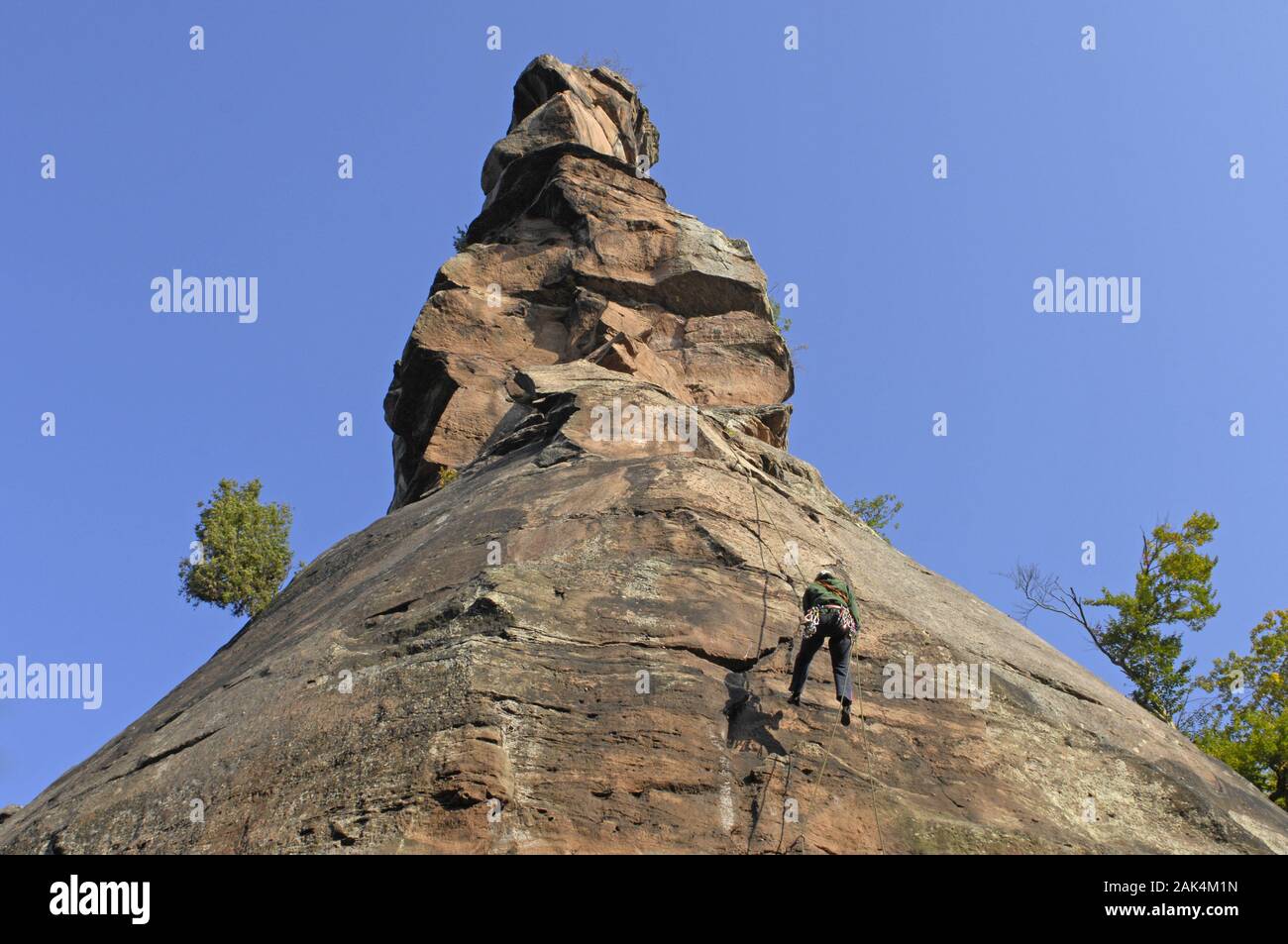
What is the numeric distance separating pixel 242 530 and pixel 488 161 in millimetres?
11121

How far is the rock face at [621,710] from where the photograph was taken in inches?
445

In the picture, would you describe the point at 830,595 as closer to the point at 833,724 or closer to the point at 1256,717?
the point at 833,724

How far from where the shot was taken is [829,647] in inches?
512

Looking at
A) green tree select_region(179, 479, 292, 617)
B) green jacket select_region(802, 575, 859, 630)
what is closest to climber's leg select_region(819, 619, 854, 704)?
green jacket select_region(802, 575, 859, 630)

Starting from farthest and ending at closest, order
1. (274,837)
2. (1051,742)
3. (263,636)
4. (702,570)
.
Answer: (263,636) < (702,570) < (1051,742) < (274,837)

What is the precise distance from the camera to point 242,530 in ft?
113

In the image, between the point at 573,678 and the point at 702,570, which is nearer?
the point at 573,678

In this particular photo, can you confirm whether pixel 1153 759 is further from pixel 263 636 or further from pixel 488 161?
pixel 488 161

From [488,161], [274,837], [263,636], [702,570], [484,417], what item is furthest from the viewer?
[488,161]

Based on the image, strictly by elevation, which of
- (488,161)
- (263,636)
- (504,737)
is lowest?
(504,737)

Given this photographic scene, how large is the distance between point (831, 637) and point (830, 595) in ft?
1.54

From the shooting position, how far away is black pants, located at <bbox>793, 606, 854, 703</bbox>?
42.3 feet

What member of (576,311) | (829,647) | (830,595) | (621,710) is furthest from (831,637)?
(576,311)

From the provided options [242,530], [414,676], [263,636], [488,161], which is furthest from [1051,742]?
[242,530]
